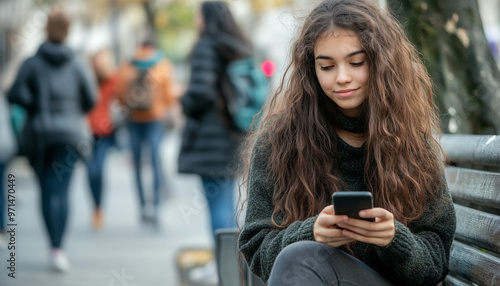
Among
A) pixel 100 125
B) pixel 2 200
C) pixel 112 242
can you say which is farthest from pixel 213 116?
pixel 100 125

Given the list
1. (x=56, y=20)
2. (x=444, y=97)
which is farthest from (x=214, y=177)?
(x=444, y=97)

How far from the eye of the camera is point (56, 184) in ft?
20.2

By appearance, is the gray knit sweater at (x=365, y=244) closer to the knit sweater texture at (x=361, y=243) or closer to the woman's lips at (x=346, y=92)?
the knit sweater texture at (x=361, y=243)

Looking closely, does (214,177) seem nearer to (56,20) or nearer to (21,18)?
(56,20)

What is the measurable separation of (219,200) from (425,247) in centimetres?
335

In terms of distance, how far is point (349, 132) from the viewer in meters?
2.64

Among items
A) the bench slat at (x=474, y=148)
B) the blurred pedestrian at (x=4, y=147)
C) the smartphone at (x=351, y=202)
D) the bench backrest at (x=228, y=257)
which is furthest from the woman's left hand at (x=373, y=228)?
the blurred pedestrian at (x=4, y=147)

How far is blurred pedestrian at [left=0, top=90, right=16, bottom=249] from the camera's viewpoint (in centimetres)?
691

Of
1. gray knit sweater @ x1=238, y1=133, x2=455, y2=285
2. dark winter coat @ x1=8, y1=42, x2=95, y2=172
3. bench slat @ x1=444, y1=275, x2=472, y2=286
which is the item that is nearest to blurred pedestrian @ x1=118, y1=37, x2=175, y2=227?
dark winter coat @ x1=8, y1=42, x2=95, y2=172

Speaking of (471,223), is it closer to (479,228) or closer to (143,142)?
(479,228)

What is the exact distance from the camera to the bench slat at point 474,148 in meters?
2.55

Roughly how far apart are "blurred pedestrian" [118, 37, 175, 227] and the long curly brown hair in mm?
5584

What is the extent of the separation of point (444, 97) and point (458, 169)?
84 cm

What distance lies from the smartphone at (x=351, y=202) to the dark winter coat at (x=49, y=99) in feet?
14.3
